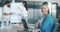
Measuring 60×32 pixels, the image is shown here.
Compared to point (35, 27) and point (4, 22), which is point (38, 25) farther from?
point (4, 22)

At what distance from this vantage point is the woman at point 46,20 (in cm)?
149

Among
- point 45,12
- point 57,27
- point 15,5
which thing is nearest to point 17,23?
point 15,5

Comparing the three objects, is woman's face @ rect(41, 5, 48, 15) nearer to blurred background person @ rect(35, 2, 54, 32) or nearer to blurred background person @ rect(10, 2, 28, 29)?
blurred background person @ rect(35, 2, 54, 32)

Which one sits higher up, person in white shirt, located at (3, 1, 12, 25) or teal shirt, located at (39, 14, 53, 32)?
person in white shirt, located at (3, 1, 12, 25)

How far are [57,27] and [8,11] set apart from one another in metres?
0.53

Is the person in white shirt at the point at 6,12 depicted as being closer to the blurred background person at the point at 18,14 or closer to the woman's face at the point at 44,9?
the blurred background person at the point at 18,14

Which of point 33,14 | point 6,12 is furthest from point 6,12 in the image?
point 33,14

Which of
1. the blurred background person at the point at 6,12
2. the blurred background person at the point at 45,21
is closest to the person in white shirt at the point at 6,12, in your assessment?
the blurred background person at the point at 6,12

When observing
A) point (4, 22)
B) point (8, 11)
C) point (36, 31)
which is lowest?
point (36, 31)

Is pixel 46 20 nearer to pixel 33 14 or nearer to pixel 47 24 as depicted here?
pixel 47 24

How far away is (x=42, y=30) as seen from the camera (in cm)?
150

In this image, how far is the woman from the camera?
1491 millimetres

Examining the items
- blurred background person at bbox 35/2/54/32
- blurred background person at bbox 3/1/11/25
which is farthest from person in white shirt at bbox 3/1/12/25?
blurred background person at bbox 35/2/54/32

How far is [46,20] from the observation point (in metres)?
1.50
